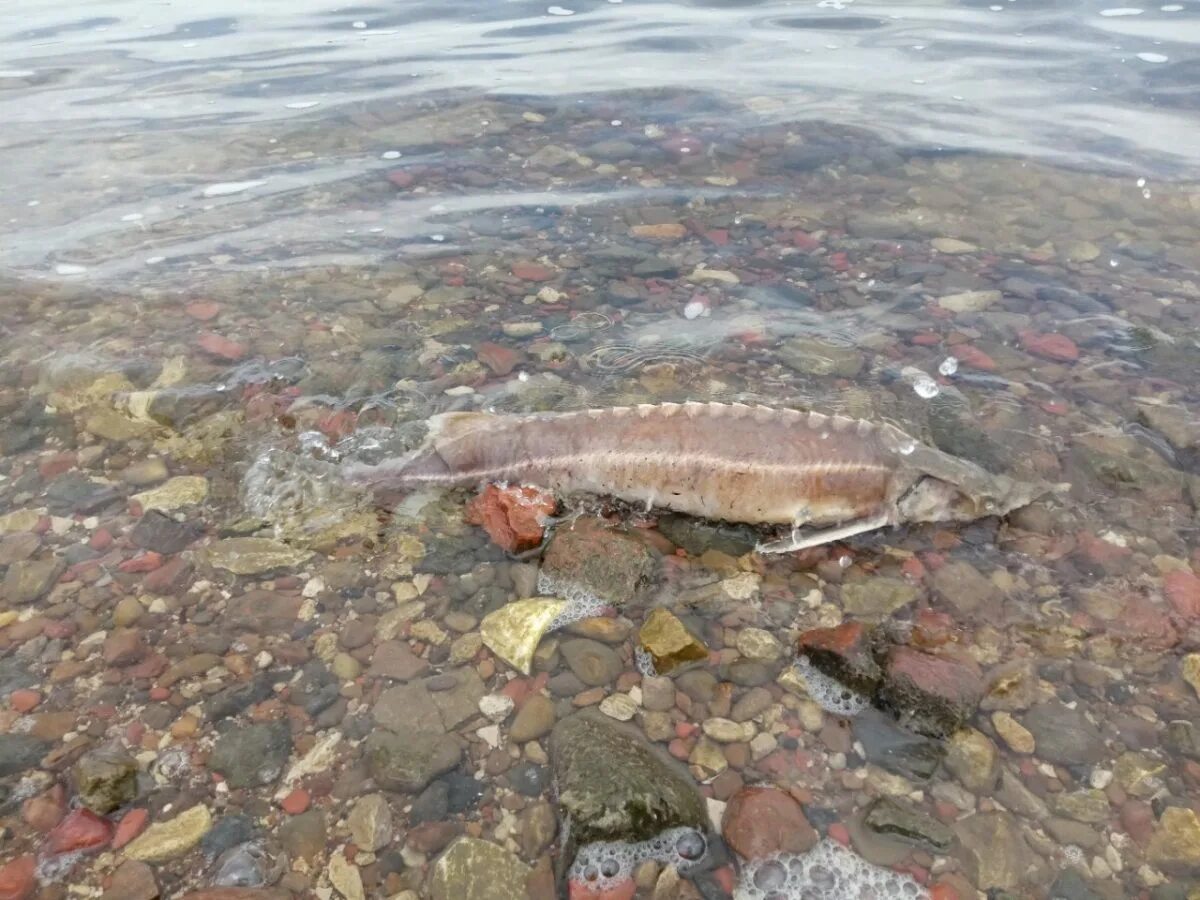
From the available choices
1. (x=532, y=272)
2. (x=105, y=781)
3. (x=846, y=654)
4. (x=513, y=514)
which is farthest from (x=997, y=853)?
(x=532, y=272)

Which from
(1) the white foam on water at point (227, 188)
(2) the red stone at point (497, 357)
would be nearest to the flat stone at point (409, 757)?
(2) the red stone at point (497, 357)

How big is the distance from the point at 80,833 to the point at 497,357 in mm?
3362

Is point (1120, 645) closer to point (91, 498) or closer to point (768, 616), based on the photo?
point (768, 616)

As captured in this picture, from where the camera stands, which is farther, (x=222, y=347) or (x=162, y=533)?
(x=222, y=347)

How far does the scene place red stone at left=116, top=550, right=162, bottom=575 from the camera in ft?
12.5

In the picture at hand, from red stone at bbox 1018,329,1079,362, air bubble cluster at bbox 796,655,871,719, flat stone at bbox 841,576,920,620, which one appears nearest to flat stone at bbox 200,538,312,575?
air bubble cluster at bbox 796,655,871,719

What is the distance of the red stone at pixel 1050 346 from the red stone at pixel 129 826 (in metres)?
5.37

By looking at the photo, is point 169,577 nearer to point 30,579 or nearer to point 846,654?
point 30,579

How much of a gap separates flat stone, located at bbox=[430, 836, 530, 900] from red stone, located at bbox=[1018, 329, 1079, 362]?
14.8 ft

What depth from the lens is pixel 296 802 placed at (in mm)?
2881

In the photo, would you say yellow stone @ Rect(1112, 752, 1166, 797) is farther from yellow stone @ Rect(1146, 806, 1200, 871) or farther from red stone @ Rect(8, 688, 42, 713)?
red stone @ Rect(8, 688, 42, 713)

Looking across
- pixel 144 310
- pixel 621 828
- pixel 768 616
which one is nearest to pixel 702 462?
pixel 768 616

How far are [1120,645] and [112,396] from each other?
18.0 feet

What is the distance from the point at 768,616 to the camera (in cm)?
360
